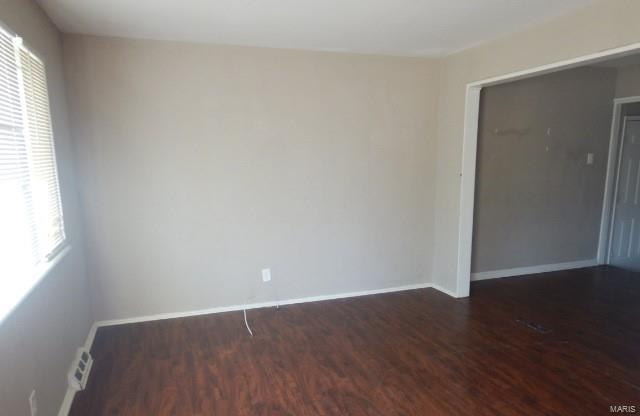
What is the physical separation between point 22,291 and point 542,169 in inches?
199

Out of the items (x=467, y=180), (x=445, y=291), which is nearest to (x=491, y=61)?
(x=467, y=180)

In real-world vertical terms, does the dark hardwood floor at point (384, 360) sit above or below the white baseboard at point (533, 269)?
below

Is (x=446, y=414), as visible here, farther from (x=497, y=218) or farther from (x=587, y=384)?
(x=497, y=218)

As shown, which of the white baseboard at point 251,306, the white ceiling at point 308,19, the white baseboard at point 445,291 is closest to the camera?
the white ceiling at point 308,19

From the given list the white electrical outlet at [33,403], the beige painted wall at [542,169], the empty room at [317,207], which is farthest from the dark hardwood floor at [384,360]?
the beige painted wall at [542,169]

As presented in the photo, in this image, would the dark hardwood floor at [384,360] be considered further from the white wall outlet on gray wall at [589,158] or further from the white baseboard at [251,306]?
the white wall outlet on gray wall at [589,158]

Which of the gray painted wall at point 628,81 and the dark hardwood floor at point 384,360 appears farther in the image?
the gray painted wall at point 628,81

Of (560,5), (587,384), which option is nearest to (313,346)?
(587,384)

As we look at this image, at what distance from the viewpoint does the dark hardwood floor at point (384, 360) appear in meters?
2.30

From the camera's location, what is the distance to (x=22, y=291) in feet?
5.76

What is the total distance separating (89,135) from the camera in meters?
3.11

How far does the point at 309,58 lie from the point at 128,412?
3.15 m

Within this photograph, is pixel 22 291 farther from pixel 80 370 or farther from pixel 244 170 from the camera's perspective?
pixel 244 170

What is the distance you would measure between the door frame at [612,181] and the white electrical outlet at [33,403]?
6.08 metres
